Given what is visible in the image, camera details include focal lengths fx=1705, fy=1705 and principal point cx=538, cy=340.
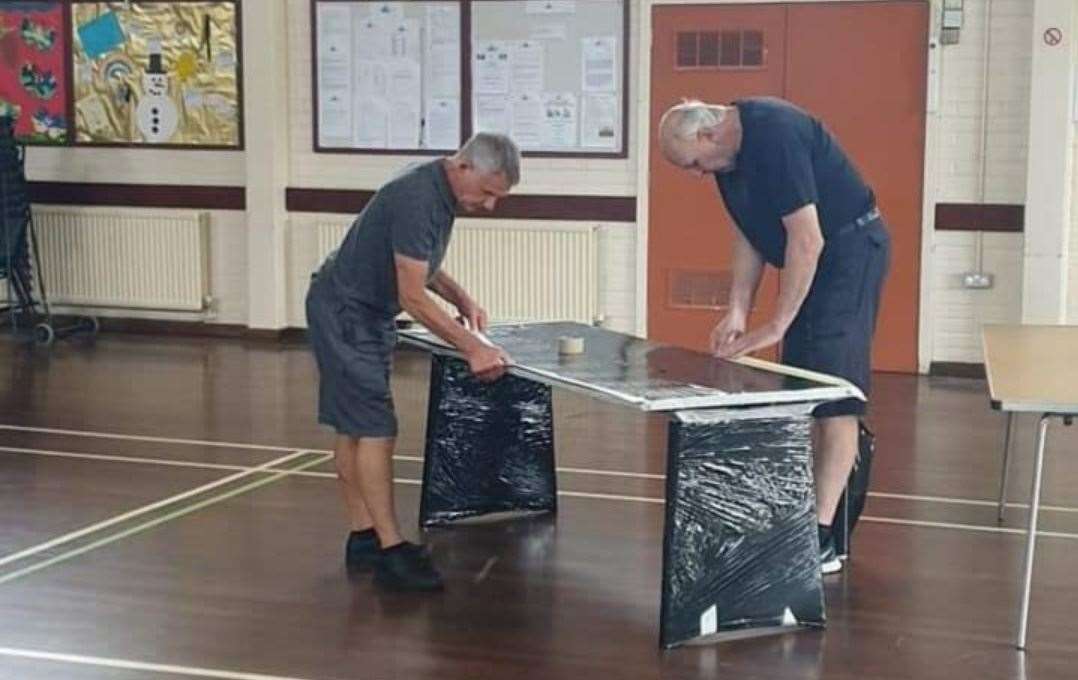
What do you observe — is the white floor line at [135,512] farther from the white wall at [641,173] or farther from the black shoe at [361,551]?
the white wall at [641,173]

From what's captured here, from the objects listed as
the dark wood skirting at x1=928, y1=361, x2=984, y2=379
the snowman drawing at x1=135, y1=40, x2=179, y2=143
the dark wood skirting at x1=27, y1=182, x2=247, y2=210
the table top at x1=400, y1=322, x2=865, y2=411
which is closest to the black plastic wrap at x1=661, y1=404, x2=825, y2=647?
the table top at x1=400, y1=322, x2=865, y2=411

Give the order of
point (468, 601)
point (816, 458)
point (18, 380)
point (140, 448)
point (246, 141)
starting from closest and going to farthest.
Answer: point (468, 601), point (816, 458), point (140, 448), point (18, 380), point (246, 141)

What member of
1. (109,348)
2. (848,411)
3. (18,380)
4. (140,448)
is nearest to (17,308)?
(109,348)

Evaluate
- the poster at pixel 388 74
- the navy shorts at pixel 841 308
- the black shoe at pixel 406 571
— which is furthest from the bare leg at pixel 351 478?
the poster at pixel 388 74

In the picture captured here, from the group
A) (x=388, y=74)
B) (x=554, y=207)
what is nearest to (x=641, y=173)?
(x=554, y=207)

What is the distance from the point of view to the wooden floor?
416 centimetres

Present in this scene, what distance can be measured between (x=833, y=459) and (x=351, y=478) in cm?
137

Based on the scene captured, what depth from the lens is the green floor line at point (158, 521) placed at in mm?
4949

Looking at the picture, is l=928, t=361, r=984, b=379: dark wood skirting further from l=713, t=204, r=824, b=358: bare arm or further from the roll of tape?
l=713, t=204, r=824, b=358: bare arm

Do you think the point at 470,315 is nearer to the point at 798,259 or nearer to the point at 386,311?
the point at 386,311

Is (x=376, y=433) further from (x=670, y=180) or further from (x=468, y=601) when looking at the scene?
(x=670, y=180)

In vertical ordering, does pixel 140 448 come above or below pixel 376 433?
below

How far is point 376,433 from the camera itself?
4.73m

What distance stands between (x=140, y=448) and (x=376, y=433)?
2211mm
